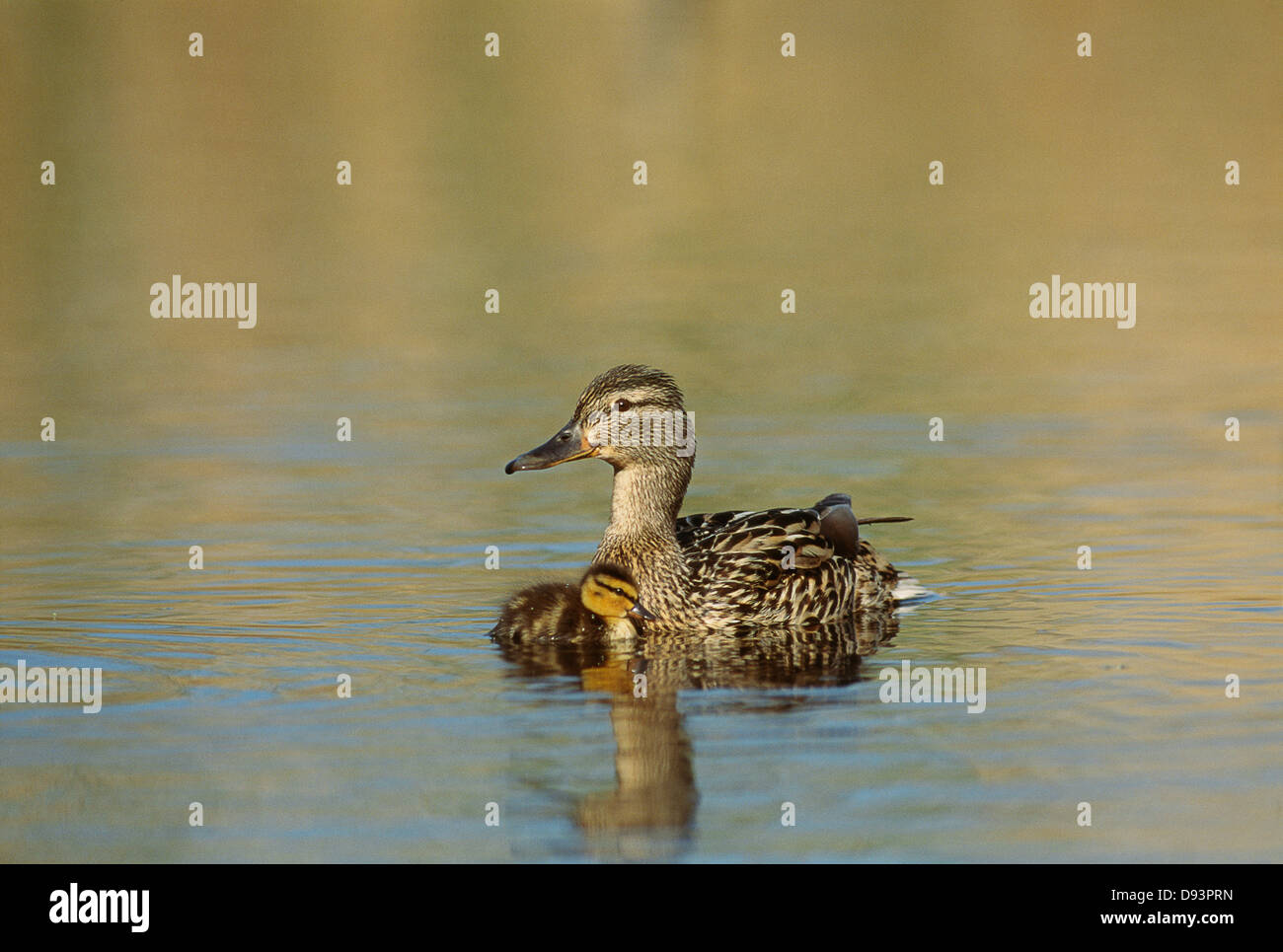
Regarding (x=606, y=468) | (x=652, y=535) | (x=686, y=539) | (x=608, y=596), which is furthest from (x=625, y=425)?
(x=606, y=468)

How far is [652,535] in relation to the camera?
1002 centimetres

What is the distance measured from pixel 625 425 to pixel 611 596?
90 centimetres

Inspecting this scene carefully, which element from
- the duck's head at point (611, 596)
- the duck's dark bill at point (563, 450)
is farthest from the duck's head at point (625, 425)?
the duck's head at point (611, 596)

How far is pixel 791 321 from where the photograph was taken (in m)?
18.1

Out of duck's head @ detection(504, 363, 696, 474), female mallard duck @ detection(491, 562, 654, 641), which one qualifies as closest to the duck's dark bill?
duck's head @ detection(504, 363, 696, 474)

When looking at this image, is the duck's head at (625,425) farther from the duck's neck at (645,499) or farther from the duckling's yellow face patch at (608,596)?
the duckling's yellow face patch at (608,596)

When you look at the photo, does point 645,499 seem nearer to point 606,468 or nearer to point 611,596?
point 611,596

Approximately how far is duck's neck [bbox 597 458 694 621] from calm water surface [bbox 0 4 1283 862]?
31 centimetres

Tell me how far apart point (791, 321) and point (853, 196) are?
25.5ft

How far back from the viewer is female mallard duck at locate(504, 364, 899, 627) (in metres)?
9.76

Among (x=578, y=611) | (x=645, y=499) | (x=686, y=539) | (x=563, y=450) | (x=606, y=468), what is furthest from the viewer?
(x=606, y=468)

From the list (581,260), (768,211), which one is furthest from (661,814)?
(768,211)

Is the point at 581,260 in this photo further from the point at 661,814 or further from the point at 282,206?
the point at 661,814

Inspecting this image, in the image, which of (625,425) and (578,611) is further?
(625,425)
